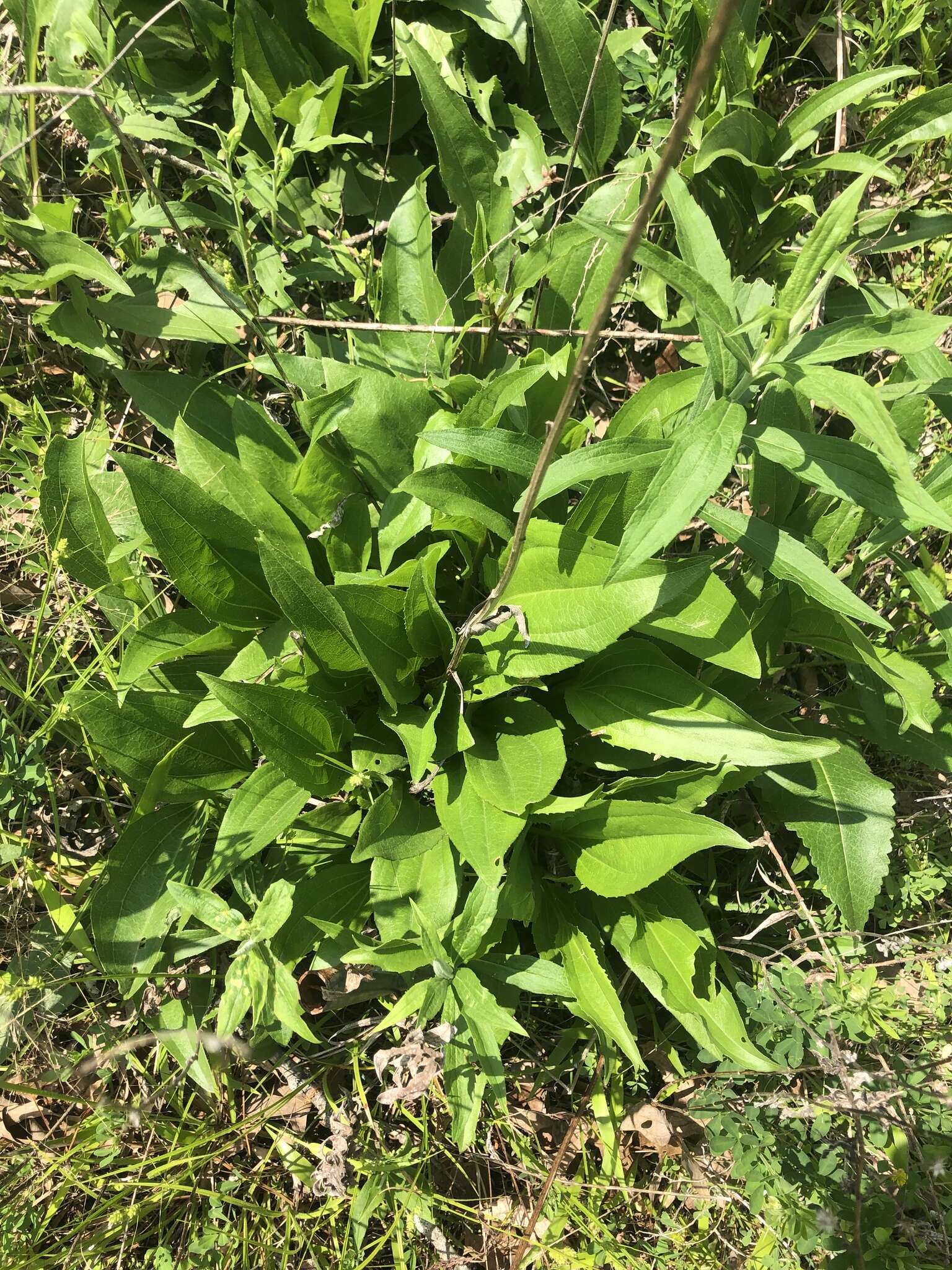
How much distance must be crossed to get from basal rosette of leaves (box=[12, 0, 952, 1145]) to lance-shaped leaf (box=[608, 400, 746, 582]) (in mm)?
27

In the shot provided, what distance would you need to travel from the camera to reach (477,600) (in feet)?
7.78

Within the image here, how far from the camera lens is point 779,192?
280 cm

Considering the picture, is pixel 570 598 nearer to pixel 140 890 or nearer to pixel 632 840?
pixel 632 840

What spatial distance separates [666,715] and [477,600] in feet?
2.08

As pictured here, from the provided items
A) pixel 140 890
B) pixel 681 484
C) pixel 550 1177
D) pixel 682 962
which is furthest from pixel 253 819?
pixel 550 1177

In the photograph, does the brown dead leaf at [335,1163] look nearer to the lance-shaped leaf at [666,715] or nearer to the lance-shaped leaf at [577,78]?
the lance-shaped leaf at [666,715]

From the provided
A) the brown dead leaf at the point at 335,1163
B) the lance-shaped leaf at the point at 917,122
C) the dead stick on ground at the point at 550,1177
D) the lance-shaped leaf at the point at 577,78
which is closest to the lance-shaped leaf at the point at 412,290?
the lance-shaped leaf at the point at 577,78

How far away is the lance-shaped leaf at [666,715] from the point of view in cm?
187

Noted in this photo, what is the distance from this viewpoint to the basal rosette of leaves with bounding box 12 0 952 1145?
1800 millimetres

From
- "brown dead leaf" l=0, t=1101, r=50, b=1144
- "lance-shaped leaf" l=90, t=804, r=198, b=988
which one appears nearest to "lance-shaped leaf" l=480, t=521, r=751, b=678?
"lance-shaped leaf" l=90, t=804, r=198, b=988

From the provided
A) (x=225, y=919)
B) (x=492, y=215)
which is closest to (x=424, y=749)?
(x=225, y=919)

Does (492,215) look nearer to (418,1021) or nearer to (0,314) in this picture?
(0,314)

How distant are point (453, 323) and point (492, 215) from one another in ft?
1.08

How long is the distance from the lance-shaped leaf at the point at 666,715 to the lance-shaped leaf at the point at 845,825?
1.45 feet
